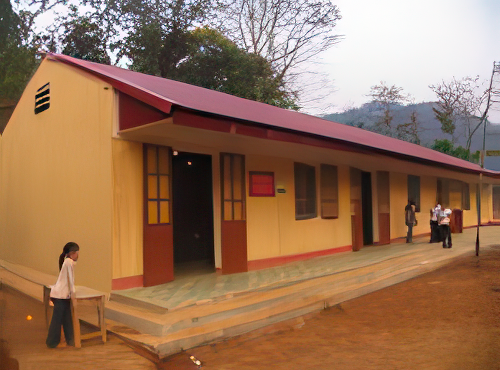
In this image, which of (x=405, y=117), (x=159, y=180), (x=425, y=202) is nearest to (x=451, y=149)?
(x=405, y=117)

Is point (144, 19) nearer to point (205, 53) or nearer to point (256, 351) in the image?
point (205, 53)

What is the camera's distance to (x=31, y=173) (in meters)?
9.05

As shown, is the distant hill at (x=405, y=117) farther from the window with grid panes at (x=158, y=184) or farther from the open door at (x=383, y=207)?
the window with grid panes at (x=158, y=184)

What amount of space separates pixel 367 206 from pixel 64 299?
31.1 ft

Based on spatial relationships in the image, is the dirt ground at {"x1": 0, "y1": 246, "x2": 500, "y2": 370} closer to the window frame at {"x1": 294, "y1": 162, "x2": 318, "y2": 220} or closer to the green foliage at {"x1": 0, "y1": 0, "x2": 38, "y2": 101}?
the window frame at {"x1": 294, "y1": 162, "x2": 318, "y2": 220}

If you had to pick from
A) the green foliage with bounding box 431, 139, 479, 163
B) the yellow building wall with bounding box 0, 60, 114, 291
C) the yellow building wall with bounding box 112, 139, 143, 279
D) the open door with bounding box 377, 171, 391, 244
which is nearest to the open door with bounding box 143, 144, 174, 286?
the yellow building wall with bounding box 112, 139, 143, 279

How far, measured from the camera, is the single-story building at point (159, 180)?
657 cm

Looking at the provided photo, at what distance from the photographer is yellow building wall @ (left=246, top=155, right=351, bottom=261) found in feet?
28.1

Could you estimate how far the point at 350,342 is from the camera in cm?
516

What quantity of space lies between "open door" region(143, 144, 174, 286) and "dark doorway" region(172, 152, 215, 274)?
5.21 feet

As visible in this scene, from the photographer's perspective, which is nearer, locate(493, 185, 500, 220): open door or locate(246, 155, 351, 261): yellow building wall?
locate(246, 155, 351, 261): yellow building wall

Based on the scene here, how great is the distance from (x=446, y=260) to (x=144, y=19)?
14766 mm

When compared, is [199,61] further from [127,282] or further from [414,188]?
[127,282]

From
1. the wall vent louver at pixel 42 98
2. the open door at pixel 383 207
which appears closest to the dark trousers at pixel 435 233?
the open door at pixel 383 207
